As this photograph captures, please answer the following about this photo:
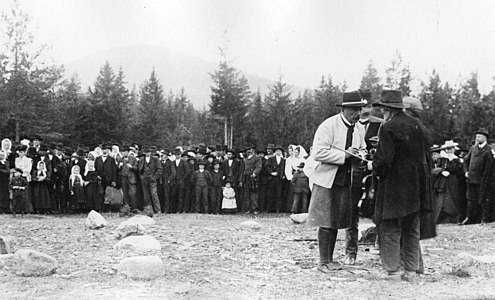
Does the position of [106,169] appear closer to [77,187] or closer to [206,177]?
[77,187]

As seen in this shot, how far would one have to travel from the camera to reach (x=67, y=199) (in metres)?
16.8

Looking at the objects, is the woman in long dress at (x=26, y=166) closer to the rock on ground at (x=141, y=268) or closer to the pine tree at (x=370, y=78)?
the rock on ground at (x=141, y=268)

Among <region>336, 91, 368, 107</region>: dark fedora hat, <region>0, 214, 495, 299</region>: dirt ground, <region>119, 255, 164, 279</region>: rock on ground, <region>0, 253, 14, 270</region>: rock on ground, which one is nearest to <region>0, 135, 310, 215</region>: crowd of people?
<region>0, 214, 495, 299</region>: dirt ground

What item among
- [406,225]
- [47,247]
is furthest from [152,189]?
[406,225]

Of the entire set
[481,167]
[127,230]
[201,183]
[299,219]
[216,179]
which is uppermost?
[481,167]

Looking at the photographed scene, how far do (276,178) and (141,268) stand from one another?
11504 millimetres

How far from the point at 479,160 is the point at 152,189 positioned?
8.43m

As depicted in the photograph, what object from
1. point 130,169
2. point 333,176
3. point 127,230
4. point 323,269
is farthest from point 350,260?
point 130,169

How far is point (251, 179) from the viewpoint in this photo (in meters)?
17.5

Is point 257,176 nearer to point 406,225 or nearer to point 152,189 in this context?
point 152,189

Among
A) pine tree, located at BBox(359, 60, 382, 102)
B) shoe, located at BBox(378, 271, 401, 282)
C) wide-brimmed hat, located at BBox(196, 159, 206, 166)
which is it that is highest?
pine tree, located at BBox(359, 60, 382, 102)

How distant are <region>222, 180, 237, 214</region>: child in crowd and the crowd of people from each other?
0.03 metres

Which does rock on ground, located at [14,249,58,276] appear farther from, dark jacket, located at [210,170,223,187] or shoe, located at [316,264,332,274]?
dark jacket, located at [210,170,223,187]

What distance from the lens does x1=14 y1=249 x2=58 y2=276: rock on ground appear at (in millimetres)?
6555
